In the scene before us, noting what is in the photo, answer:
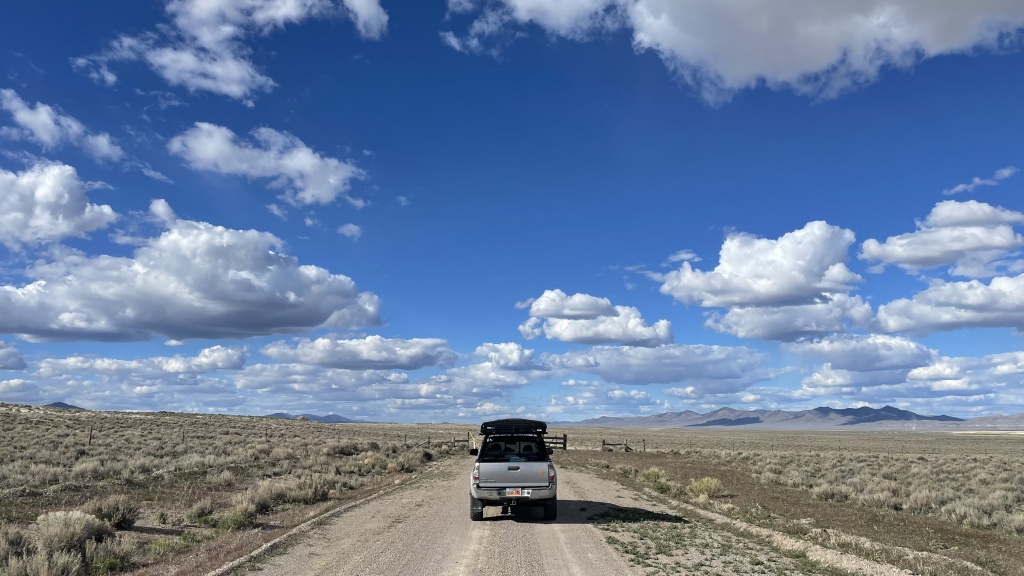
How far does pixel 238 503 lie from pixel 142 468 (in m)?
10.3

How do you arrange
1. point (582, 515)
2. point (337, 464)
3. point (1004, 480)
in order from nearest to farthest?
1. point (582, 515)
2. point (1004, 480)
3. point (337, 464)

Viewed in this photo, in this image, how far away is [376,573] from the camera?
10.9 metres

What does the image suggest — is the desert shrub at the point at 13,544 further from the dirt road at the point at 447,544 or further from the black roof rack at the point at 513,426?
the black roof rack at the point at 513,426

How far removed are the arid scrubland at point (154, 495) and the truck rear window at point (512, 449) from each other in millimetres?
5067

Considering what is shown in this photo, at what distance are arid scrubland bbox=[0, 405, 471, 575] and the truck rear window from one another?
507 centimetres

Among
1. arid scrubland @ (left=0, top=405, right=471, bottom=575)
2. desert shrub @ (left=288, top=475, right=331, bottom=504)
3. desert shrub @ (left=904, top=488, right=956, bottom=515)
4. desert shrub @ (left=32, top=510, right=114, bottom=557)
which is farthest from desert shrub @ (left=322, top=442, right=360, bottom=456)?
desert shrub @ (left=904, top=488, right=956, bottom=515)

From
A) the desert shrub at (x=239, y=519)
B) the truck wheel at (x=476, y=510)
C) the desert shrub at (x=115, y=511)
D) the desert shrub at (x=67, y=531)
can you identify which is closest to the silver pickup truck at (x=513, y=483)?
the truck wheel at (x=476, y=510)

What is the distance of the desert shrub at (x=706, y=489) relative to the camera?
76.1 feet

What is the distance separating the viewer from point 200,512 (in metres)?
17.2

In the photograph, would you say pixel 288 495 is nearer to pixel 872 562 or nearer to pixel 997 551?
pixel 872 562

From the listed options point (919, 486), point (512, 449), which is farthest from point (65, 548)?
point (919, 486)

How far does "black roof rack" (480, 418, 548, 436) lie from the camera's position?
19.1m

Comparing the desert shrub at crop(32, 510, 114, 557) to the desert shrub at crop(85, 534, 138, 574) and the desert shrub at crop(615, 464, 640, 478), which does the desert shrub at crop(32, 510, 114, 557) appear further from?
the desert shrub at crop(615, 464, 640, 478)

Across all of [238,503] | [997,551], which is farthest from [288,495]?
[997,551]
